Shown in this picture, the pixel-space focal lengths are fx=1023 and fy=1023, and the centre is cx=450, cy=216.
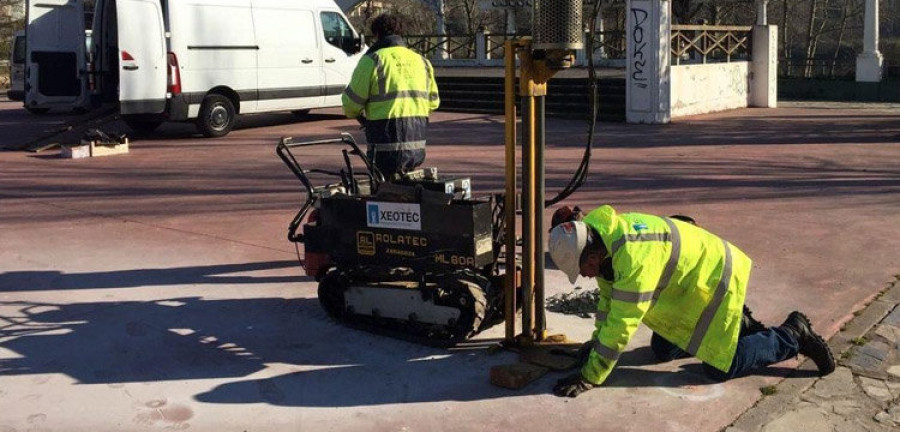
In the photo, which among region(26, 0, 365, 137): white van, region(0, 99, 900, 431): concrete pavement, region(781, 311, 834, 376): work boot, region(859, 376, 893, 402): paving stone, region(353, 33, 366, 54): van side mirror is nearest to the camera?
region(0, 99, 900, 431): concrete pavement

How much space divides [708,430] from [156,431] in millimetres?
A: 2681

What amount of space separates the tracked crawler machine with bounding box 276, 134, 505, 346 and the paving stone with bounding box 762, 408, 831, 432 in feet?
5.70

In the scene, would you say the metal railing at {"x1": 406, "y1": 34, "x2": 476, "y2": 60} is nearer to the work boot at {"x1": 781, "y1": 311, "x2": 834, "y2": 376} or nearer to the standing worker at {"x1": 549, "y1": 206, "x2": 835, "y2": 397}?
the work boot at {"x1": 781, "y1": 311, "x2": 834, "y2": 376}

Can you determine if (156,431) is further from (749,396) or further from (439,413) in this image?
(749,396)

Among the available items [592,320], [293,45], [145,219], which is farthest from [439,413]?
[293,45]

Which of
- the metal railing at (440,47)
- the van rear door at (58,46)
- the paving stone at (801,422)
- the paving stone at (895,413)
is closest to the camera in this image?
the paving stone at (801,422)

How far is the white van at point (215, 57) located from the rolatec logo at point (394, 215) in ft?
34.1

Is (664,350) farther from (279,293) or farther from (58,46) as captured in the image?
(58,46)

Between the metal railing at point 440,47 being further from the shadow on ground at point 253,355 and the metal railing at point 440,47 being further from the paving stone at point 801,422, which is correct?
the paving stone at point 801,422

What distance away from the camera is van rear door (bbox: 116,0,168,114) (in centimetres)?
1532

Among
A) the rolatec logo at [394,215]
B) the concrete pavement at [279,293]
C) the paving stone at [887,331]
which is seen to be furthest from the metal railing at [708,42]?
the rolatec logo at [394,215]

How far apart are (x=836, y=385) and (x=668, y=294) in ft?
3.65

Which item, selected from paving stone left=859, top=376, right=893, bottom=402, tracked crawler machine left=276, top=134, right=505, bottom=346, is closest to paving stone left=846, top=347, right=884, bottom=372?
paving stone left=859, top=376, right=893, bottom=402

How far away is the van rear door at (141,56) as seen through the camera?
1532cm
